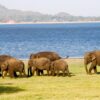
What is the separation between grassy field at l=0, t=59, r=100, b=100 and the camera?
701 inches

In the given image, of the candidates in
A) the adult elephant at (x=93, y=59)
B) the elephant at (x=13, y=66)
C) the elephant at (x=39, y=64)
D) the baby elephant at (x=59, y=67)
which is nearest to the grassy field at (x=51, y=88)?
the elephant at (x=13, y=66)

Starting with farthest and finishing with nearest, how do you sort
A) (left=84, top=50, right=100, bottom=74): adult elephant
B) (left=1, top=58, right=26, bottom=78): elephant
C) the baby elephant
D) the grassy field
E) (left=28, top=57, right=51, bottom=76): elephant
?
(left=84, top=50, right=100, bottom=74): adult elephant, (left=28, top=57, right=51, bottom=76): elephant, the baby elephant, (left=1, top=58, right=26, bottom=78): elephant, the grassy field

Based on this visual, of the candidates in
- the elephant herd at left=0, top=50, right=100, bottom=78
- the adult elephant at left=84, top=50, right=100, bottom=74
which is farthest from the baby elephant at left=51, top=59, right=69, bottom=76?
the adult elephant at left=84, top=50, right=100, bottom=74

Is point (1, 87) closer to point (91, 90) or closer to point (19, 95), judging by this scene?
point (19, 95)

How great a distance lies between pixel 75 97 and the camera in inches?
693

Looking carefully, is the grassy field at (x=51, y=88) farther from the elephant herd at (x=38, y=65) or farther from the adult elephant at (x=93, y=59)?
the adult elephant at (x=93, y=59)

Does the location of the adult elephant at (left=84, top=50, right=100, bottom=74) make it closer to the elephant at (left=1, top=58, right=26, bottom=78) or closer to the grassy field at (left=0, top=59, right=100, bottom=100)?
the grassy field at (left=0, top=59, right=100, bottom=100)

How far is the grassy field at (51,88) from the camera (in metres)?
17.8

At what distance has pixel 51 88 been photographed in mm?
20047

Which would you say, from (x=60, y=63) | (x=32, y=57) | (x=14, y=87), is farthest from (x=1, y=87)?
(x=32, y=57)

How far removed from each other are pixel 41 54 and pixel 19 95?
10237 mm

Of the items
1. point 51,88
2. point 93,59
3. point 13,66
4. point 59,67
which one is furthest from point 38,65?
point 51,88

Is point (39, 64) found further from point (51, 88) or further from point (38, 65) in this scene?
point (51, 88)

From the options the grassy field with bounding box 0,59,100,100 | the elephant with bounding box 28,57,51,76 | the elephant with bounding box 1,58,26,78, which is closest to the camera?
the grassy field with bounding box 0,59,100,100
